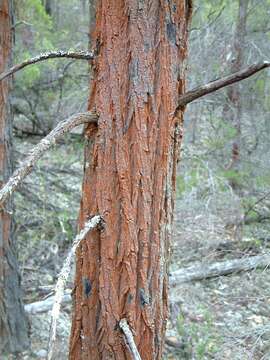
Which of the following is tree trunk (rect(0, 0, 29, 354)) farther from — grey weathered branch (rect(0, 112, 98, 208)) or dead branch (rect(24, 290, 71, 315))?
grey weathered branch (rect(0, 112, 98, 208))

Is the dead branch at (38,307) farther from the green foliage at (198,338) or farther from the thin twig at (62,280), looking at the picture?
the thin twig at (62,280)

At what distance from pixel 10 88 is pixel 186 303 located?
3442mm

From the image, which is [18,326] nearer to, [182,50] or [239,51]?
[182,50]

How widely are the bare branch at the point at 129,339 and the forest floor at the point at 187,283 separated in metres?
2.40

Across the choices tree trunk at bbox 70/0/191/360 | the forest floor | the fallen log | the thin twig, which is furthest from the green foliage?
the thin twig

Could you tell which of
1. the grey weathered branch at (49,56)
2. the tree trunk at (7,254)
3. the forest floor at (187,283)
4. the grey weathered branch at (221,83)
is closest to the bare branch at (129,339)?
the grey weathered branch at (221,83)

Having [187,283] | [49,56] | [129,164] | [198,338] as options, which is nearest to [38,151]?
[129,164]

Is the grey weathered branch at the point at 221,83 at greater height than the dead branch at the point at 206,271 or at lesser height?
greater

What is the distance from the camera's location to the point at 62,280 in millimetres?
1853

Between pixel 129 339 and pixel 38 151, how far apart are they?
2.86 ft

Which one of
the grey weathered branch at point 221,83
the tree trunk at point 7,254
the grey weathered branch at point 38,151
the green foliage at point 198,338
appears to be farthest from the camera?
the green foliage at point 198,338

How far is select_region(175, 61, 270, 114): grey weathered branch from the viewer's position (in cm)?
194

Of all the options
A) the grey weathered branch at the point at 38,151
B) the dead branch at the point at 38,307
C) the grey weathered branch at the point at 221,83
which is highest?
the grey weathered branch at the point at 221,83

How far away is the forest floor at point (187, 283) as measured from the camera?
543cm
